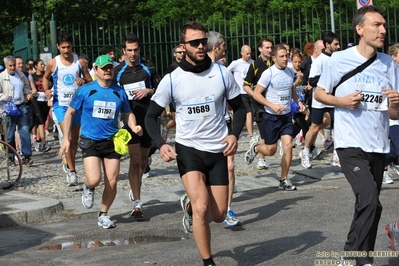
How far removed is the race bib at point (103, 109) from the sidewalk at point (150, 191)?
1517 mm

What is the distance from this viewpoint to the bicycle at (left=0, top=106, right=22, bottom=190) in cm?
1305

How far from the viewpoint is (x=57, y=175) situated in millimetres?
14133

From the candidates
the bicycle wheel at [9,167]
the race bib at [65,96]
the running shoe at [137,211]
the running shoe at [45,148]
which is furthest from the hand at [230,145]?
the running shoe at [45,148]

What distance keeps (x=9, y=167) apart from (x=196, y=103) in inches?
284

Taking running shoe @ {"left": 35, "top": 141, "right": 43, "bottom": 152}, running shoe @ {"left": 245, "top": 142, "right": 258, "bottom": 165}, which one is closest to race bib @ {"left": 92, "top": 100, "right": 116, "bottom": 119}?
running shoe @ {"left": 245, "top": 142, "right": 258, "bottom": 165}

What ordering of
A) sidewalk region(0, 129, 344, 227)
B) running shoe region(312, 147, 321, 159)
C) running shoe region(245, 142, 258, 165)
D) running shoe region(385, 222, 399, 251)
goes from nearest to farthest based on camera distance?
running shoe region(385, 222, 399, 251) < sidewalk region(0, 129, 344, 227) < running shoe region(245, 142, 258, 165) < running shoe region(312, 147, 321, 159)

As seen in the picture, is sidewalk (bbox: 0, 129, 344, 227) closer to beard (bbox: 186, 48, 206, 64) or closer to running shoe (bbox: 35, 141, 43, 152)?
running shoe (bbox: 35, 141, 43, 152)

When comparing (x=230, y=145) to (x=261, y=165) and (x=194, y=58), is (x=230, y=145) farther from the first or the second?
(x=261, y=165)

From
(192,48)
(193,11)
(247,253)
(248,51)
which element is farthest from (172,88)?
(193,11)

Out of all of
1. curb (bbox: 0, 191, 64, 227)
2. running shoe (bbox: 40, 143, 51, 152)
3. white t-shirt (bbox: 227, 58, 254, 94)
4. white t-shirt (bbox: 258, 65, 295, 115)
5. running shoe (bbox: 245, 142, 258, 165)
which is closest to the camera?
curb (bbox: 0, 191, 64, 227)

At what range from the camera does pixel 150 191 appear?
40.4 feet

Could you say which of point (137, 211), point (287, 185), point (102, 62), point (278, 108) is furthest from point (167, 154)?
point (287, 185)

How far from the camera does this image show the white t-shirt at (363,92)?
6.72 m

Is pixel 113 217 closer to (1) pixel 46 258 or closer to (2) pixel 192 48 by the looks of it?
(1) pixel 46 258
